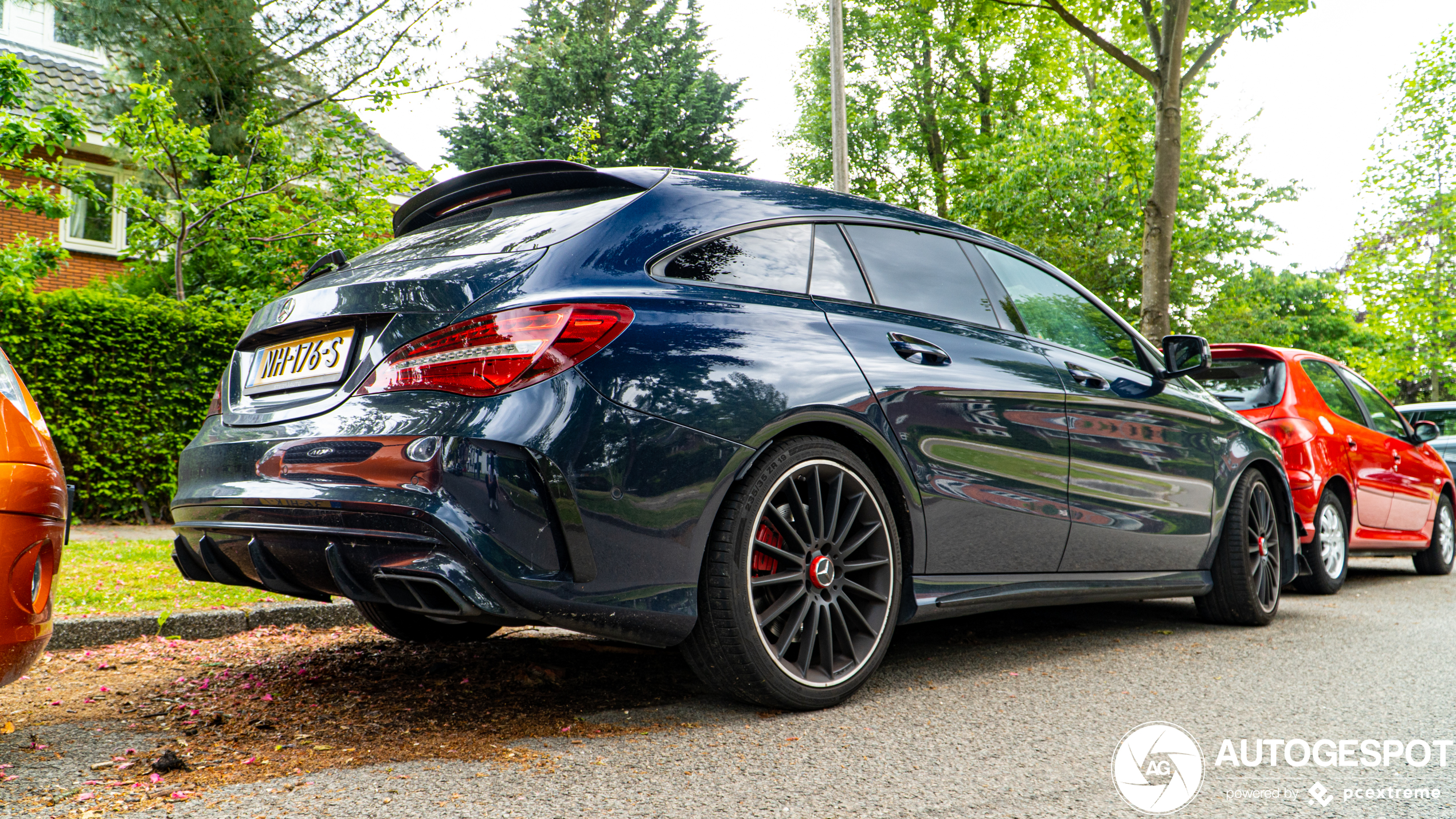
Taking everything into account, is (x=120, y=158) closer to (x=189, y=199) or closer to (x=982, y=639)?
(x=189, y=199)

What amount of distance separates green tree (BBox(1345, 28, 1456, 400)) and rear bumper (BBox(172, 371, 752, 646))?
27.6 meters

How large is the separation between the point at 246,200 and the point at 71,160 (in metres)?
5.95

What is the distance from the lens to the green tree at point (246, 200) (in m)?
10.1

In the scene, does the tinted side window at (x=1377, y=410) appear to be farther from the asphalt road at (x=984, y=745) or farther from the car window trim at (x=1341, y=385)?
the asphalt road at (x=984, y=745)

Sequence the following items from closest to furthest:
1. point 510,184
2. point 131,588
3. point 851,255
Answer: point 510,184, point 851,255, point 131,588

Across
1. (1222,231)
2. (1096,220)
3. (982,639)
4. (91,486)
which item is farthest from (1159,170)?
(1222,231)

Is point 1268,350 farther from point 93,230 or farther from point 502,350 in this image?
point 93,230

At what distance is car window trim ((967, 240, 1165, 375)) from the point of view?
13.7ft

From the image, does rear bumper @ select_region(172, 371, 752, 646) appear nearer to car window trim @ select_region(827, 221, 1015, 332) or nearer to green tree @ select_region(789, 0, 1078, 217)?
car window trim @ select_region(827, 221, 1015, 332)

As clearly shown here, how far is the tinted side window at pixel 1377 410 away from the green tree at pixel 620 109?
18.3 m

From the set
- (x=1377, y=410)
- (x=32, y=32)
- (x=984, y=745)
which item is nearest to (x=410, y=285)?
(x=984, y=745)

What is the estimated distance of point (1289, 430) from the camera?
6.65m

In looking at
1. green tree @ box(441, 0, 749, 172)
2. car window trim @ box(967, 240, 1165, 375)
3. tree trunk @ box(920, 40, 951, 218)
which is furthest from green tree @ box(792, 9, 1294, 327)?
car window trim @ box(967, 240, 1165, 375)

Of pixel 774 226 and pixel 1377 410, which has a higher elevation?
pixel 774 226
